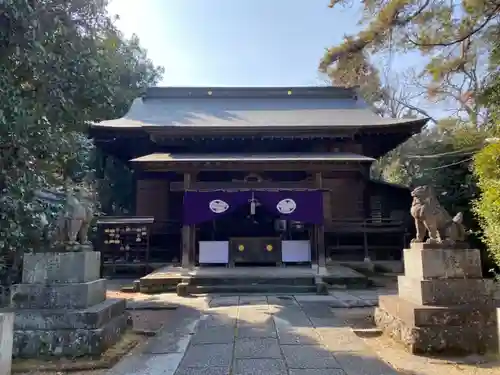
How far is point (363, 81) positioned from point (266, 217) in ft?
23.5

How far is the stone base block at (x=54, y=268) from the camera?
437cm

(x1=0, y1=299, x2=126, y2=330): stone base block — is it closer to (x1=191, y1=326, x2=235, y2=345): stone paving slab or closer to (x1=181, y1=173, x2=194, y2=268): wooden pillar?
(x1=191, y1=326, x2=235, y2=345): stone paving slab

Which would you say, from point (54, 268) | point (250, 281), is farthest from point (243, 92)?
point (54, 268)

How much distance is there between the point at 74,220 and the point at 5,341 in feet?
7.17

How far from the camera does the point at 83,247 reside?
4.57 metres

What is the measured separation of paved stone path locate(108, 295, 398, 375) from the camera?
3705mm

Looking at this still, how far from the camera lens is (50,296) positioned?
428 cm

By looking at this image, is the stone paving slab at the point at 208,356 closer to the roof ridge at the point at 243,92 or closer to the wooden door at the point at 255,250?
the wooden door at the point at 255,250

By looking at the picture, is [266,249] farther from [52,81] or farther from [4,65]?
[4,65]

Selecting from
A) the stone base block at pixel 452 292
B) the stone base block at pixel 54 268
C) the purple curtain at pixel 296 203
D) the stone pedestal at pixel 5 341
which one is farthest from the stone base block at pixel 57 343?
the purple curtain at pixel 296 203

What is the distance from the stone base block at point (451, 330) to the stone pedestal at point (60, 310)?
349 cm

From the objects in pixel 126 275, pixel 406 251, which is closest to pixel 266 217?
pixel 126 275

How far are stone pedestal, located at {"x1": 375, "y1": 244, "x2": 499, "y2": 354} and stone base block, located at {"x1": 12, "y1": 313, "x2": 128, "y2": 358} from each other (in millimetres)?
3504

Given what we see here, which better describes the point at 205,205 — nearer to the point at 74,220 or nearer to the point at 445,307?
the point at 74,220
